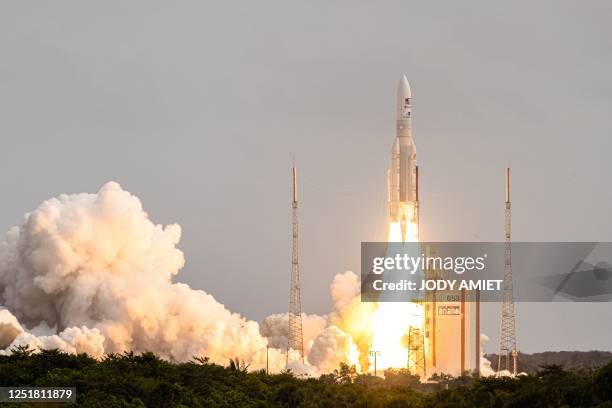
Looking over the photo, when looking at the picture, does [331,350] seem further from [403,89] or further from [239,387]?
[239,387]

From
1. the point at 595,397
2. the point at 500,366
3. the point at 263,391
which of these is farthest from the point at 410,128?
the point at 595,397

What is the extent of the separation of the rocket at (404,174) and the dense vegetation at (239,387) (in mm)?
41909

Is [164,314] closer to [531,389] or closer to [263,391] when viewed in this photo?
[263,391]

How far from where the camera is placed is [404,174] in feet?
360

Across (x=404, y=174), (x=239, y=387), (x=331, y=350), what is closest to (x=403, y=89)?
(x=404, y=174)

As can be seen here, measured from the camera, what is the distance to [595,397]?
54.0m

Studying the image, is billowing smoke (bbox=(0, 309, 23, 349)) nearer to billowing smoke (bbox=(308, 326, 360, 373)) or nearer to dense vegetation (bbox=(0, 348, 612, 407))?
billowing smoke (bbox=(308, 326, 360, 373))

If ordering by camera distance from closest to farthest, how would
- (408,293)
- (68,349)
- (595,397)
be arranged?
1. (595,397)
2. (68,349)
3. (408,293)

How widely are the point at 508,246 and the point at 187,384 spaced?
5375 cm

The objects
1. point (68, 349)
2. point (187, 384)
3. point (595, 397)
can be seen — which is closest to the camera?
point (595, 397)

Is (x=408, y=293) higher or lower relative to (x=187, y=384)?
higher

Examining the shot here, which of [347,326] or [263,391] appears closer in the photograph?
[263,391]

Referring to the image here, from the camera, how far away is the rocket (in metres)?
109

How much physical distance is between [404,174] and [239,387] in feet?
156
